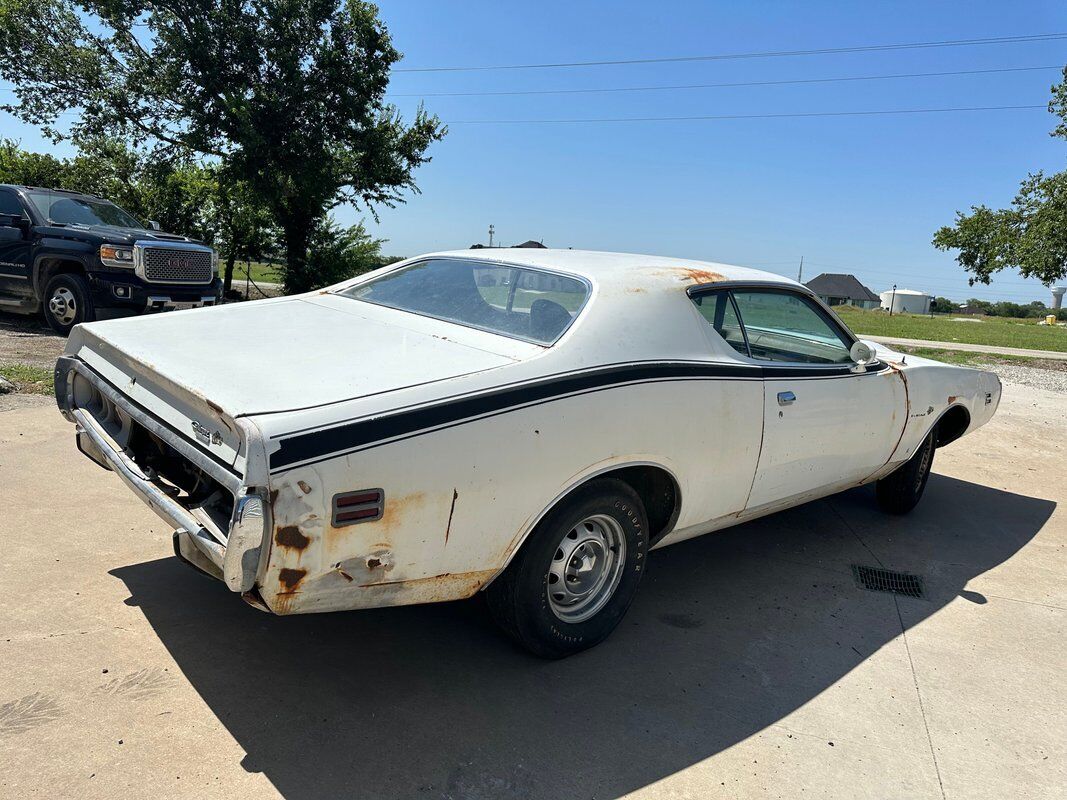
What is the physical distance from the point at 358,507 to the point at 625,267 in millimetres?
1839

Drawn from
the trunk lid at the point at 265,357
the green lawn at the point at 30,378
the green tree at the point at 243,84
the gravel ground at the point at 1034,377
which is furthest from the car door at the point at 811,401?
the green tree at the point at 243,84

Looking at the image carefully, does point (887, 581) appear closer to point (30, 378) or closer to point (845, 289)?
point (30, 378)

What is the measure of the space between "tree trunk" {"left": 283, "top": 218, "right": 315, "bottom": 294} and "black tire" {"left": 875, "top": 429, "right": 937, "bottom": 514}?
52.9ft

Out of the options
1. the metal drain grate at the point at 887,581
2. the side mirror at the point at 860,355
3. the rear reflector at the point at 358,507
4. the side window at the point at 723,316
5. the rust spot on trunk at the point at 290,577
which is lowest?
the metal drain grate at the point at 887,581

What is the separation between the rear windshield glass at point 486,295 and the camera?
10.7ft

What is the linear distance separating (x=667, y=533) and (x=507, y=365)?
48.0 inches

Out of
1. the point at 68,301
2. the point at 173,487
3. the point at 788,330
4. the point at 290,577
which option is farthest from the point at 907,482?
the point at 68,301

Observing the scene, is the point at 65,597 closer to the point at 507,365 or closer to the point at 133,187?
the point at 507,365

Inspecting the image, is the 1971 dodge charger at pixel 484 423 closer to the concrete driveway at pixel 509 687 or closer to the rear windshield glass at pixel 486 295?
the rear windshield glass at pixel 486 295

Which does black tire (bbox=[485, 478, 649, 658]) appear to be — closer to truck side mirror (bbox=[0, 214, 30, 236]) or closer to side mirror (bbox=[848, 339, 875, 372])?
side mirror (bbox=[848, 339, 875, 372])

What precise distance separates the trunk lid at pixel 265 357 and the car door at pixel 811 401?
141 cm

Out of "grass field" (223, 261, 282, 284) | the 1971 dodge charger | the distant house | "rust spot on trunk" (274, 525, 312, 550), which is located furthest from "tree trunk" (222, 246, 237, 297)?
the distant house

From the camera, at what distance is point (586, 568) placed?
10.6 ft

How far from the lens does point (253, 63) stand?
54.1ft
